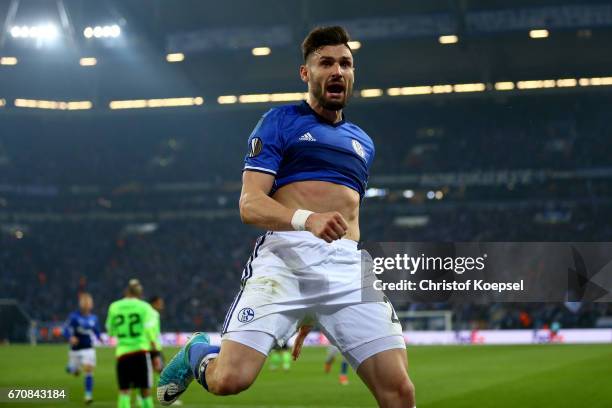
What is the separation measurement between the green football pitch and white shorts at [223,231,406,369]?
10.8 m

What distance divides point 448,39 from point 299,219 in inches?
1552

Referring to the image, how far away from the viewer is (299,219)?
488 cm

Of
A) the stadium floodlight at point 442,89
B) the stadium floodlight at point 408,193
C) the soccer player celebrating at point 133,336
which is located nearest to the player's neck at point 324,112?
the soccer player celebrating at point 133,336

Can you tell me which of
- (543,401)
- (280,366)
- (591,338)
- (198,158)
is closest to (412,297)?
(543,401)

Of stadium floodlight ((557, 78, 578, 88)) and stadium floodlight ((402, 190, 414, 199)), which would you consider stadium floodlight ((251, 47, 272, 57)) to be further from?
stadium floodlight ((557, 78, 578, 88))

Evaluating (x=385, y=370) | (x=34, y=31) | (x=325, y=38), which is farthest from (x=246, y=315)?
(x=34, y=31)

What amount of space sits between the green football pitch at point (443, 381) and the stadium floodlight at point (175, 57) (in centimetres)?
1955

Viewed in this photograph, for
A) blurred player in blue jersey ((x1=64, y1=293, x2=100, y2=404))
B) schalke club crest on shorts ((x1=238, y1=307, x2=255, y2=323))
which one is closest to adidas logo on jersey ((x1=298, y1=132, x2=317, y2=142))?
schalke club crest on shorts ((x1=238, y1=307, x2=255, y2=323))

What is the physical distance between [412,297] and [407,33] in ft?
116

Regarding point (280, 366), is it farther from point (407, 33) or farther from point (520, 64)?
point (520, 64)

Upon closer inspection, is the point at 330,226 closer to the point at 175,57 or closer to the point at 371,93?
the point at 175,57

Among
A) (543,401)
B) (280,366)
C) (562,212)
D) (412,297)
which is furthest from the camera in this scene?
(562,212)

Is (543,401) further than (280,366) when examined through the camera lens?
No

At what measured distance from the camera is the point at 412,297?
939cm
